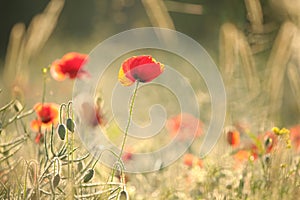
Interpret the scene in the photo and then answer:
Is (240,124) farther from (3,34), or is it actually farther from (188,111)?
(3,34)

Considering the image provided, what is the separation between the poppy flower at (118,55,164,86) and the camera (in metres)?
1.63

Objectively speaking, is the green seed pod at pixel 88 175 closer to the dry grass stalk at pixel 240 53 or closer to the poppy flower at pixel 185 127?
the dry grass stalk at pixel 240 53

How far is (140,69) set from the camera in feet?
5.42

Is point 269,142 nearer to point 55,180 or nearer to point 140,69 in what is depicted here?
point 140,69

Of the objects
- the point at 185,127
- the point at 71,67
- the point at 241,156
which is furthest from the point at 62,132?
the point at 185,127

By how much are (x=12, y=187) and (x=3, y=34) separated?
5.19 meters

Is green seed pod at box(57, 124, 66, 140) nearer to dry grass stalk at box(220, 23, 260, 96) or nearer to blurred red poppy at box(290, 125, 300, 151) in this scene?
dry grass stalk at box(220, 23, 260, 96)

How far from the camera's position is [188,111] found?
297 centimetres

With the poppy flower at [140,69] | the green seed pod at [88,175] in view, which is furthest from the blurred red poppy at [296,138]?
the green seed pod at [88,175]

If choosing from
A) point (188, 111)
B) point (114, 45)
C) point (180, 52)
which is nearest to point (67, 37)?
point (114, 45)

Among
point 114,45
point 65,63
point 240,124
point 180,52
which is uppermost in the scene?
point 114,45

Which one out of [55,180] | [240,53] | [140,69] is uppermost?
[240,53]

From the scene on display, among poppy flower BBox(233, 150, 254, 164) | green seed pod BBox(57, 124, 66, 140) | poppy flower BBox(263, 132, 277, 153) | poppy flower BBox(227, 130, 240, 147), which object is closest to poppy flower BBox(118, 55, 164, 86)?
green seed pod BBox(57, 124, 66, 140)

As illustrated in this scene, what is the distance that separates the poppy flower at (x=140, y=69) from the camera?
1.63 m
